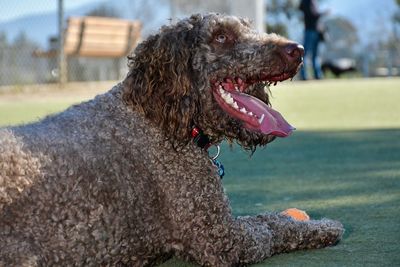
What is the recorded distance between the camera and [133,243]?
3.06 meters

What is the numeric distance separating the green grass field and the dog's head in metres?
0.62

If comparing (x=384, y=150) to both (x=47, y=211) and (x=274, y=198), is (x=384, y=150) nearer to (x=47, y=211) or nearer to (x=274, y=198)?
(x=274, y=198)

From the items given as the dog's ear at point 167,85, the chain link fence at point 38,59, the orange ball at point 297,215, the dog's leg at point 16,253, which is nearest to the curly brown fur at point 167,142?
the dog's ear at point 167,85

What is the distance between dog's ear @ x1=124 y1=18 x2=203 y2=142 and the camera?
3.11 meters

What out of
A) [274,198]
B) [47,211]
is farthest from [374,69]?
[47,211]

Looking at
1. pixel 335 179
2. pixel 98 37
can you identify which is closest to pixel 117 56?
pixel 98 37

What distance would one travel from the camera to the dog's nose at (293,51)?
3.13 m

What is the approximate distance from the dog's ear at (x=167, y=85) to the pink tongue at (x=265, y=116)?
219 millimetres

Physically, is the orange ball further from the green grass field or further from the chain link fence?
the chain link fence

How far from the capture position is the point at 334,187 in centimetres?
500

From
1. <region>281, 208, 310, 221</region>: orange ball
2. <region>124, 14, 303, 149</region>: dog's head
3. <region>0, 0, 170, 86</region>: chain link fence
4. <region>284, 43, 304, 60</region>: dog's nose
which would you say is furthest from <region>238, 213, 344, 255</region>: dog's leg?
<region>0, 0, 170, 86</region>: chain link fence

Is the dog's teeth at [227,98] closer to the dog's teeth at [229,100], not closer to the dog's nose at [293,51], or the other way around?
the dog's teeth at [229,100]

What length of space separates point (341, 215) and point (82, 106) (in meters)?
1.67

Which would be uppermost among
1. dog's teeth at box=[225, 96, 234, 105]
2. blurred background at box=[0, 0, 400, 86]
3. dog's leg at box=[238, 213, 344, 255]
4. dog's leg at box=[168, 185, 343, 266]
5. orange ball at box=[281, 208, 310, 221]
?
dog's teeth at box=[225, 96, 234, 105]
